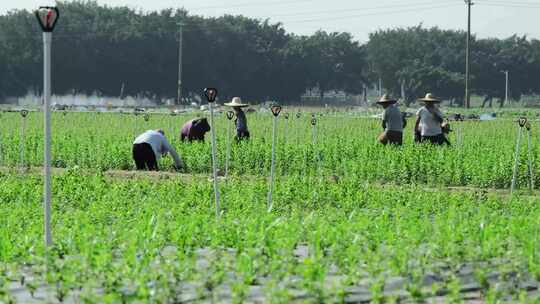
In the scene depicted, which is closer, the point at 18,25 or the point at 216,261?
the point at 216,261

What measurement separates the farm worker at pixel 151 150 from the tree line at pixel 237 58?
59845 mm

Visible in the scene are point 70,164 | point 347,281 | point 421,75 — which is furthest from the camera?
point 421,75

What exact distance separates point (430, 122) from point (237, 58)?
67.0 metres

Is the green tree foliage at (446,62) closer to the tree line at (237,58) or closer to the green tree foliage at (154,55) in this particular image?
the tree line at (237,58)

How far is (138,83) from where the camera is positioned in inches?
3105

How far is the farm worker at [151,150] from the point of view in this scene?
16.3m

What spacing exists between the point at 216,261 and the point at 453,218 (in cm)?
285

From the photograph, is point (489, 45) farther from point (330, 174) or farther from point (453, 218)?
point (453, 218)

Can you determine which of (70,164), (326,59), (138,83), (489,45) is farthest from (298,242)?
(489,45)

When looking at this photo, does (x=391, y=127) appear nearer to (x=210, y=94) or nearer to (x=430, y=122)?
(x=430, y=122)

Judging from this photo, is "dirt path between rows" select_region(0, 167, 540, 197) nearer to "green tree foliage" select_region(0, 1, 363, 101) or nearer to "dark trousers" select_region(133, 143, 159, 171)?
"dark trousers" select_region(133, 143, 159, 171)

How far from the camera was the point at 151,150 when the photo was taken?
16672mm

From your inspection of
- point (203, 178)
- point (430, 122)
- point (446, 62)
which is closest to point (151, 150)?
point (203, 178)

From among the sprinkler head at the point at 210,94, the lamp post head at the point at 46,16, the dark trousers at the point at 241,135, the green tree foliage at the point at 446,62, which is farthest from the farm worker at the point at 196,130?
the green tree foliage at the point at 446,62
